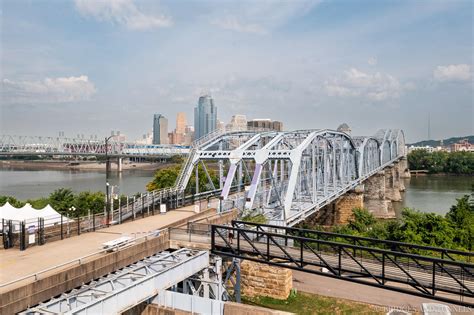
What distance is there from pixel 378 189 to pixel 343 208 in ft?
59.6

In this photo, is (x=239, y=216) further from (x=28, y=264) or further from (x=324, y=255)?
(x=28, y=264)

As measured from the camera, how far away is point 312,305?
1789 centimetres

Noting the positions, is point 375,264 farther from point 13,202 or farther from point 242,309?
point 13,202

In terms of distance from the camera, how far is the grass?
56.3ft

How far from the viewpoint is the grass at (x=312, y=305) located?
17156mm

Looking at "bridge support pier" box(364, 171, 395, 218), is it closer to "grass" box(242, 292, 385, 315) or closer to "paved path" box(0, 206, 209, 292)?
"grass" box(242, 292, 385, 315)

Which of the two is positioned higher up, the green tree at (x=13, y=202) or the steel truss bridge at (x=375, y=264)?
the steel truss bridge at (x=375, y=264)

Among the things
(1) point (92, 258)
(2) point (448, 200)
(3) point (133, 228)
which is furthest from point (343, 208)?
(1) point (92, 258)

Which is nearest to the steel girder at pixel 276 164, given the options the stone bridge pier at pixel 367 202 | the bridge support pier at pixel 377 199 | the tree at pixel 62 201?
the stone bridge pier at pixel 367 202

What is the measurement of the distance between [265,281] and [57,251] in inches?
386

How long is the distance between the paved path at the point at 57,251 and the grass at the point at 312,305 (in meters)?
5.92

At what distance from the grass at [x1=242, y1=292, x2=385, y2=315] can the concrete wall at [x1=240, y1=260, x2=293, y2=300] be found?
0.30 meters

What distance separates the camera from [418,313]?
16.2m

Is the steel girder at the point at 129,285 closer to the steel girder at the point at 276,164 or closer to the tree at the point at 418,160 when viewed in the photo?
the steel girder at the point at 276,164
